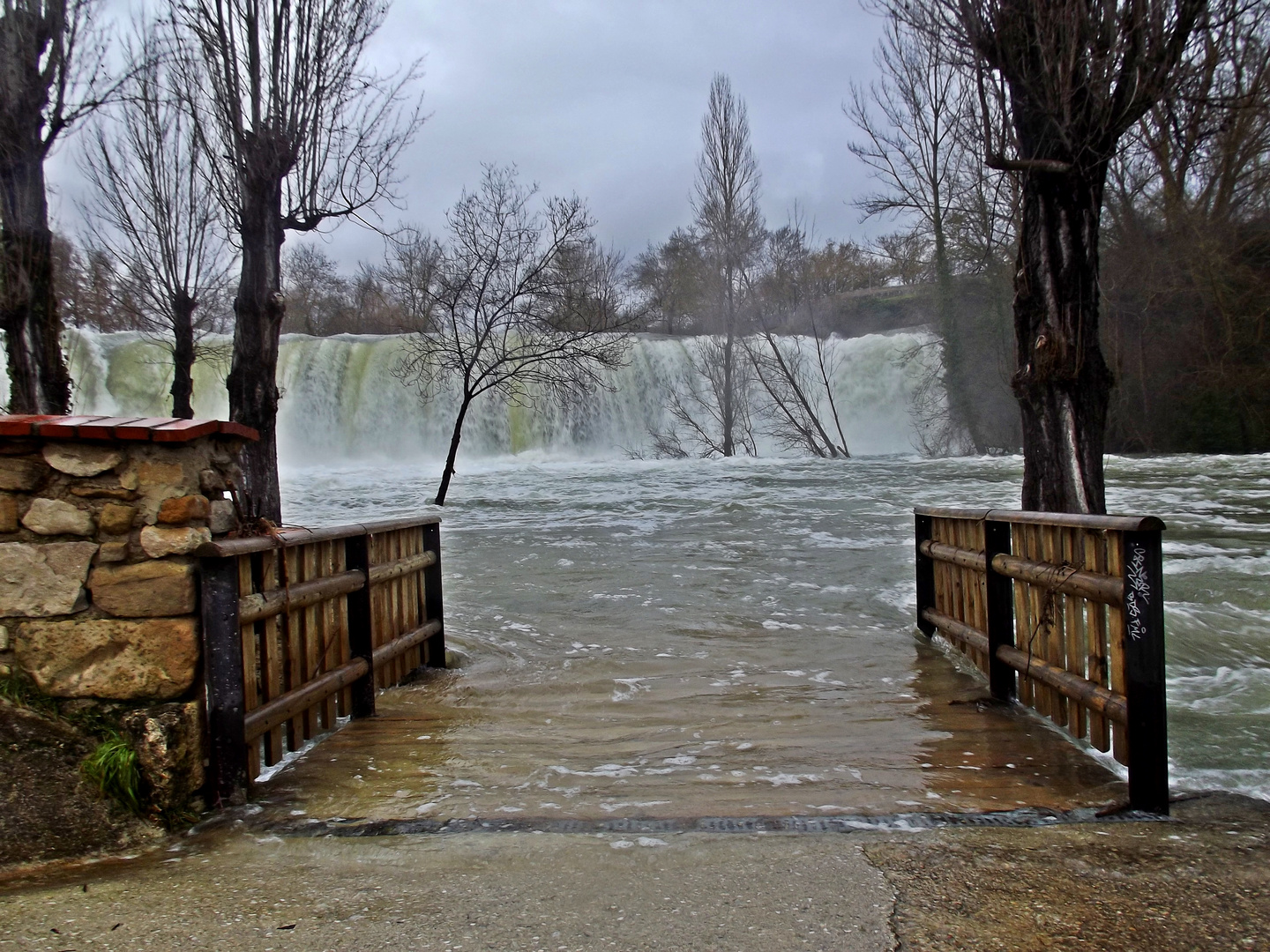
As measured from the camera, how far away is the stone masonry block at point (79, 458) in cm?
336

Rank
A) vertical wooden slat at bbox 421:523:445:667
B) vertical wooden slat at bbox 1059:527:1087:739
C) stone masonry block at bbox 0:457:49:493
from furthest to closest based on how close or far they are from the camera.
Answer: vertical wooden slat at bbox 421:523:445:667, vertical wooden slat at bbox 1059:527:1087:739, stone masonry block at bbox 0:457:49:493

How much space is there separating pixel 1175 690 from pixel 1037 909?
3.70 meters

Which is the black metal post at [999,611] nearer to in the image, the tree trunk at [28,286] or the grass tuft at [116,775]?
the grass tuft at [116,775]

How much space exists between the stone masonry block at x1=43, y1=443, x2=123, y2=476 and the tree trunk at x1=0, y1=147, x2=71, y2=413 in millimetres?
8587

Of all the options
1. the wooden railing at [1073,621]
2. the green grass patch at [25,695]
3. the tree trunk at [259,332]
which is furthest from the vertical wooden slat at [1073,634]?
the tree trunk at [259,332]

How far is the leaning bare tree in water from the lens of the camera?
252 inches

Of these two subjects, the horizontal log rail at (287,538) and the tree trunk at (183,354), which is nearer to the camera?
the horizontal log rail at (287,538)

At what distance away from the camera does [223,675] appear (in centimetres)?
348

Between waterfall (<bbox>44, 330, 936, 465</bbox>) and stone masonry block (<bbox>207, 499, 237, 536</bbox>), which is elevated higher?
waterfall (<bbox>44, 330, 936, 465</bbox>)

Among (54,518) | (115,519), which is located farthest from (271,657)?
(54,518)

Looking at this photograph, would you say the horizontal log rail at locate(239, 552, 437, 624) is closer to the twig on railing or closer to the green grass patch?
the green grass patch

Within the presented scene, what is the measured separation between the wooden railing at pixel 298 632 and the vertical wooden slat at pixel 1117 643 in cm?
318

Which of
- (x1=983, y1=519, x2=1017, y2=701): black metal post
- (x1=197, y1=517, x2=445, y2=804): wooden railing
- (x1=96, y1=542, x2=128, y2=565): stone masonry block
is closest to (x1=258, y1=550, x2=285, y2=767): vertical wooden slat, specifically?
(x1=197, y1=517, x2=445, y2=804): wooden railing

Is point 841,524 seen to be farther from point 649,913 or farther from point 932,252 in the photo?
point 932,252
